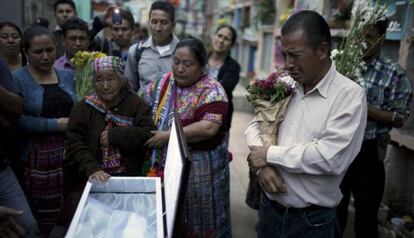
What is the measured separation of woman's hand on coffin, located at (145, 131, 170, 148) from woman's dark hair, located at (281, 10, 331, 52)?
1.05 metres

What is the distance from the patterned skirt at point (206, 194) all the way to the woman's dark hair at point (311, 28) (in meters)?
1.23

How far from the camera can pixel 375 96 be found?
270 centimetres

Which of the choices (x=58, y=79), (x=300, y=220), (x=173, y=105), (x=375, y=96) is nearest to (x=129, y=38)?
(x=58, y=79)

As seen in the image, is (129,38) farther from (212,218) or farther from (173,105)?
(212,218)

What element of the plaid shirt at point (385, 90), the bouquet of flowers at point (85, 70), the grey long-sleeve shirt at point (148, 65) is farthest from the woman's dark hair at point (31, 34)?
the plaid shirt at point (385, 90)

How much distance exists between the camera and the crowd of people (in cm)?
166

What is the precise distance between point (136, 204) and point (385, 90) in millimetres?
1925

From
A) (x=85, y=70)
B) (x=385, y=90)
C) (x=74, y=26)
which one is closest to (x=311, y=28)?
(x=385, y=90)

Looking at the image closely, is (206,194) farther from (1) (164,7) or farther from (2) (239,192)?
(2) (239,192)

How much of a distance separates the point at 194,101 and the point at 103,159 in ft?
2.25

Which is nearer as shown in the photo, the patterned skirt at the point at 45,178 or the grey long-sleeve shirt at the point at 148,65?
the patterned skirt at the point at 45,178

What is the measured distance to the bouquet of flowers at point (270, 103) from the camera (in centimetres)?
185

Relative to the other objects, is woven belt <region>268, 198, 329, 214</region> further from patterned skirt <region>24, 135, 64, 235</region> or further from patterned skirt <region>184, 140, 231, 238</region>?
patterned skirt <region>24, 135, 64, 235</region>

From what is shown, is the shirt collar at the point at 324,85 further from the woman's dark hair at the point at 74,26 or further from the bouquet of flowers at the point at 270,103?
the woman's dark hair at the point at 74,26
